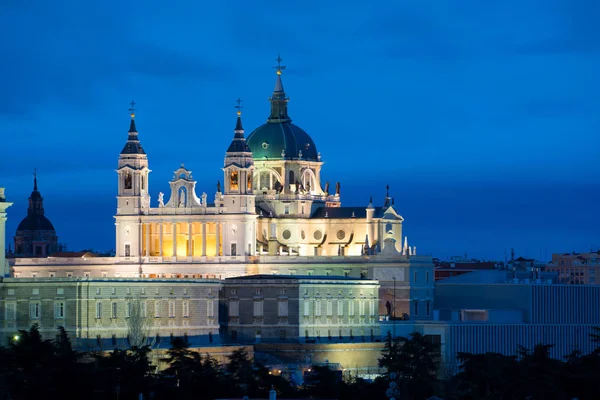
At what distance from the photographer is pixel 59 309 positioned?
171 m

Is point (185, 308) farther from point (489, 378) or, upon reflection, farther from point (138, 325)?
point (489, 378)

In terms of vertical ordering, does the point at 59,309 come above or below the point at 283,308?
below

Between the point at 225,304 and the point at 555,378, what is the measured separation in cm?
4046

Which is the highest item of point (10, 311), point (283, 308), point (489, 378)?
point (283, 308)

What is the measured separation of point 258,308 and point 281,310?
68.3 inches

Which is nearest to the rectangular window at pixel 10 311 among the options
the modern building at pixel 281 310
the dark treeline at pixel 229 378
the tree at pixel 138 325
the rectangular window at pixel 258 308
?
the dark treeline at pixel 229 378

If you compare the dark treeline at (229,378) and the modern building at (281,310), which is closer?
the dark treeline at (229,378)

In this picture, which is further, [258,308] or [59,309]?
[258,308]

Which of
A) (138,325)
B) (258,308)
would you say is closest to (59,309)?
(138,325)

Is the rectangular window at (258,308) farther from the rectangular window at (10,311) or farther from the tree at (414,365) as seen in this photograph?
the rectangular window at (10,311)

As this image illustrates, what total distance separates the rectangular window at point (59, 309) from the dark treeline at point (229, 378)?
3.90 meters

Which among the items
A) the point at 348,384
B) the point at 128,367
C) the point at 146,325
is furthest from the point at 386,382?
the point at 146,325

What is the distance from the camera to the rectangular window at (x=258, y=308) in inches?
7333

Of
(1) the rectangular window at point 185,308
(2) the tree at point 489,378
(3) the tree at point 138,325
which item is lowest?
(2) the tree at point 489,378
